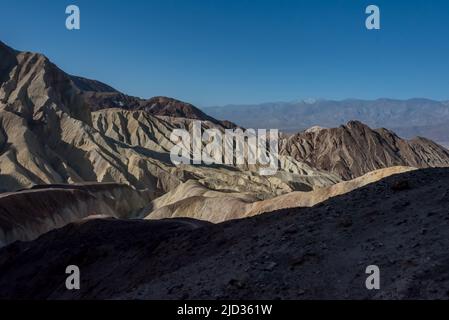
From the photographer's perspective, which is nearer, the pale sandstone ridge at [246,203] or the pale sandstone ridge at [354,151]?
the pale sandstone ridge at [246,203]

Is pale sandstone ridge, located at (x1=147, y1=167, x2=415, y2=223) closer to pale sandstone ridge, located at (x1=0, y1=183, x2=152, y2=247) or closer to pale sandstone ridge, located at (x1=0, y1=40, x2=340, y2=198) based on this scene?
pale sandstone ridge, located at (x1=0, y1=183, x2=152, y2=247)

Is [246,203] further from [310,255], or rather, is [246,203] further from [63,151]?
[63,151]

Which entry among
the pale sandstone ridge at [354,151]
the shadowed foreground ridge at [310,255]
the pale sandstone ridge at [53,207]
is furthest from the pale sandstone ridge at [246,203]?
the pale sandstone ridge at [354,151]

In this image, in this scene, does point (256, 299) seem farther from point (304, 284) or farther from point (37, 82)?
point (37, 82)

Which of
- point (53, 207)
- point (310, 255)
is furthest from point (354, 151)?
point (310, 255)

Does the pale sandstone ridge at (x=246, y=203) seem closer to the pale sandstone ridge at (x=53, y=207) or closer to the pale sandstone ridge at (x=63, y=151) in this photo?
the pale sandstone ridge at (x=53, y=207)
